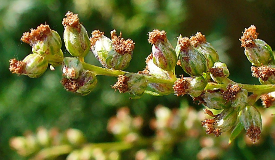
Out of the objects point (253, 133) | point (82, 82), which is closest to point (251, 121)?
point (253, 133)

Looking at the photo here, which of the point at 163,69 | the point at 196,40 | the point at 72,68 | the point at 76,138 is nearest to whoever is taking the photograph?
the point at 72,68

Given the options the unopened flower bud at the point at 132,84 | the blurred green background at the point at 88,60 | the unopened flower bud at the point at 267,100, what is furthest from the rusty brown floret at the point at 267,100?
the blurred green background at the point at 88,60

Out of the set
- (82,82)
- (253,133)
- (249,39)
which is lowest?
(253,133)

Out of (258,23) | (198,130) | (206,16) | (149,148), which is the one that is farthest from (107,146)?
(258,23)

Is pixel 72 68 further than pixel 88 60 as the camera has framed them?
No

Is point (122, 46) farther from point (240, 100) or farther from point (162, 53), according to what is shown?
point (240, 100)

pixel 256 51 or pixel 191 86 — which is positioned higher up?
pixel 256 51

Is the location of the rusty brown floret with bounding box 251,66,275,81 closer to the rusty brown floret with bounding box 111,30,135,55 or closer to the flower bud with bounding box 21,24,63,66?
the rusty brown floret with bounding box 111,30,135,55

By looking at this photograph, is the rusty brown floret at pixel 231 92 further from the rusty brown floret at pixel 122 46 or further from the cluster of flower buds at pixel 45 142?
the cluster of flower buds at pixel 45 142

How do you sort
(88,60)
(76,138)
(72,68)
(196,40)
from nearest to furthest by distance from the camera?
(72,68) → (196,40) → (76,138) → (88,60)
